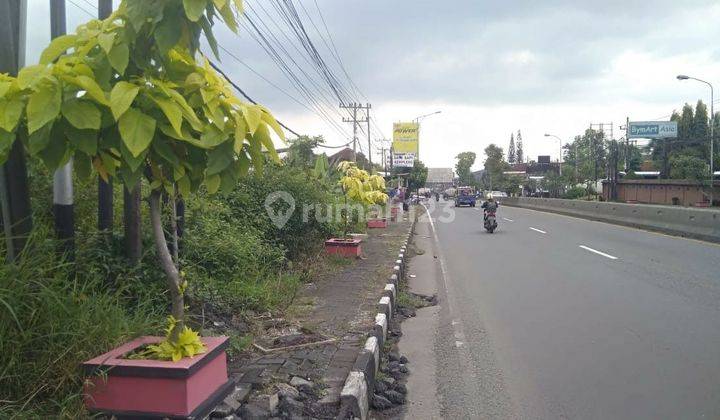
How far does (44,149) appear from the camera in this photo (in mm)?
2584

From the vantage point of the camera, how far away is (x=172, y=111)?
100.0 inches

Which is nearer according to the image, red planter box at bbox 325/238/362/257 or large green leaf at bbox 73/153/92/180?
large green leaf at bbox 73/153/92/180

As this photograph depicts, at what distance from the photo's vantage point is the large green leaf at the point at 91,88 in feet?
7.97

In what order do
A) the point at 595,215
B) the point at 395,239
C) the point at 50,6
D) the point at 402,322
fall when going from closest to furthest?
1. the point at 50,6
2. the point at 402,322
3. the point at 395,239
4. the point at 595,215

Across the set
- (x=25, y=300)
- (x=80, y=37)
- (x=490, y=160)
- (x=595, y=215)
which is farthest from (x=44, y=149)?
(x=490, y=160)

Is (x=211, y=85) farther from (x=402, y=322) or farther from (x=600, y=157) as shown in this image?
(x=600, y=157)

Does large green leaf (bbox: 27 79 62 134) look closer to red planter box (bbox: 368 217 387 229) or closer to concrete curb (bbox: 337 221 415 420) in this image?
concrete curb (bbox: 337 221 415 420)

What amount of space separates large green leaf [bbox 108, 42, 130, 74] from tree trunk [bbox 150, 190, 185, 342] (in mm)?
848

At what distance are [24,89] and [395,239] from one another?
50.2 ft

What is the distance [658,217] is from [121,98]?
20.8 meters

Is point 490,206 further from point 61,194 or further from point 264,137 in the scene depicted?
point 264,137

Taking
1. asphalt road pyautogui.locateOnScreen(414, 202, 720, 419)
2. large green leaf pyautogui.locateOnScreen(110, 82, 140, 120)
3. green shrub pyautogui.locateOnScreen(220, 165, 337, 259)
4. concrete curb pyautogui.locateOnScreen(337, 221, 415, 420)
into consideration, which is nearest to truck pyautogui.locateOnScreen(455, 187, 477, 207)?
asphalt road pyautogui.locateOnScreen(414, 202, 720, 419)

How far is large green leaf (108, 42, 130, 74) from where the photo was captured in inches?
99.4

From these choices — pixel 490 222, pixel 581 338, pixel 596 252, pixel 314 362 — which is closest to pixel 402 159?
pixel 490 222
